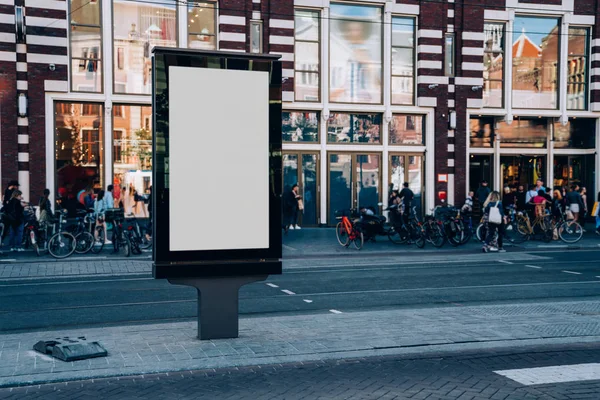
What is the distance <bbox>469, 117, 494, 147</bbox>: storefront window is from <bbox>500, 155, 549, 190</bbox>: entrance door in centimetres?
111

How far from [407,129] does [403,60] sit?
8.91 ft

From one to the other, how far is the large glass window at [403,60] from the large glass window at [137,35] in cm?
860

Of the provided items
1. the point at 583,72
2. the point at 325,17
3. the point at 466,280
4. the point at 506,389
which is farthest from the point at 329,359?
the point at 583,72

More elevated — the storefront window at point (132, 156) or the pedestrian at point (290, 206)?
the storefront window at point (132, 156)

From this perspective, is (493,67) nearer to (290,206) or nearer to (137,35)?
(290,206)

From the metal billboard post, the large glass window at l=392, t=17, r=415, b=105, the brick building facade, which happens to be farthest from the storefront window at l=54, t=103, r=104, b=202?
the metal billboard post

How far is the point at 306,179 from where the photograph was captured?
85.8ft

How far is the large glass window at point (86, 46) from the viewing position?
22.9 metres

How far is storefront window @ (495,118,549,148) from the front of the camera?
29.1 metres

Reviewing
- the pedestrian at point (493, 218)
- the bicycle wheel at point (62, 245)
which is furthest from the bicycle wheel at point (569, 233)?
the bicycle wheel at point (62, 245)

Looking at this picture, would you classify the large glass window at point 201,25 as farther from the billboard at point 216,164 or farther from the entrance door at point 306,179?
the billboard at point 216,164

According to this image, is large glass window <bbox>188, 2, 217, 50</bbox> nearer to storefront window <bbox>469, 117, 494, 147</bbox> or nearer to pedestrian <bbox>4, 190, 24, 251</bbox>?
pedestrian <bbox>4, 190, 24, 251</bbox>

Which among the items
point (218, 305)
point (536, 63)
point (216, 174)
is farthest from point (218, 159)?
point (536, 63)

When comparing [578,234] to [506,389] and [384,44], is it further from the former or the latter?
[506,389]
